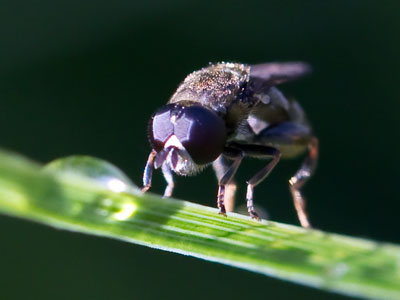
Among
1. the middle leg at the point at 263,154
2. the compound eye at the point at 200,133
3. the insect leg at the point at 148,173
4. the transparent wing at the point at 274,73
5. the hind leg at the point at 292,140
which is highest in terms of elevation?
the transparent wing at the point at 274,73

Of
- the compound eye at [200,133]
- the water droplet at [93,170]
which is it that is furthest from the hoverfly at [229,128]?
the water droplet at [93,170]

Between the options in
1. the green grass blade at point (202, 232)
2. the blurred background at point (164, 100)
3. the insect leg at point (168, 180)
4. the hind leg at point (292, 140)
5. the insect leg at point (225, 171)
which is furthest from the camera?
the blurred background at point (164, 100)

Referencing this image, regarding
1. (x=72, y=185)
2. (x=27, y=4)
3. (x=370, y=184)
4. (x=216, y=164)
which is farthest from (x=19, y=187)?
(x=370, y=184)

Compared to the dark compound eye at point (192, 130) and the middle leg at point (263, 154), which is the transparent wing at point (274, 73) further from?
the dark compound eye at point (192, 130)

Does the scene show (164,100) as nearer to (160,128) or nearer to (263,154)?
(263,154)

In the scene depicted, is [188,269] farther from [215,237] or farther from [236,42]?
[215,237]

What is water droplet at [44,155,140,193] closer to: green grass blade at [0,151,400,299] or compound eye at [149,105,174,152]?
green grass blade at [0,151,400,299]

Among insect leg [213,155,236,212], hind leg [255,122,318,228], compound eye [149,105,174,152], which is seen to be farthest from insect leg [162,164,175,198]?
hind leg [255,122,318,228]
